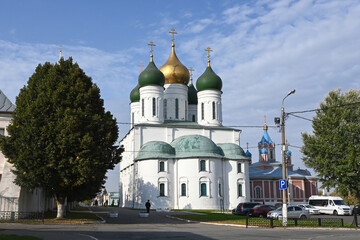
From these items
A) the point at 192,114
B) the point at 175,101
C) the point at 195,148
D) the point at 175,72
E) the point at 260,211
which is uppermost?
the point at 175,72

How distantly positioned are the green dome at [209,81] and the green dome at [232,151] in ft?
29.3

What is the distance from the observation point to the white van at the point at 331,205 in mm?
36719

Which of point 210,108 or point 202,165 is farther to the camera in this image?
point 210,108

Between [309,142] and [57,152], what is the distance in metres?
Result: 25.2

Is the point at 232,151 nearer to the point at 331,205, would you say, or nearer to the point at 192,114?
the point at 192,114

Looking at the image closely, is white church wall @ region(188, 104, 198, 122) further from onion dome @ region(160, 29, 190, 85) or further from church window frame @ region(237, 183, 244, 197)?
church window frame @ region(237, 183, 244, 197)

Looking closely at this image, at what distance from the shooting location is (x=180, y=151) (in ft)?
155

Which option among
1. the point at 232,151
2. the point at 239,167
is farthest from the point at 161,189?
the point at 232,151

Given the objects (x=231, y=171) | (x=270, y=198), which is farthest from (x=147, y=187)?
(x=270, y=198)

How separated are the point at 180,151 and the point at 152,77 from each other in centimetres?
1135

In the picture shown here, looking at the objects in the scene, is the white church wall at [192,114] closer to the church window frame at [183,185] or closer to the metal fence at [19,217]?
the church window frame at [183,185]

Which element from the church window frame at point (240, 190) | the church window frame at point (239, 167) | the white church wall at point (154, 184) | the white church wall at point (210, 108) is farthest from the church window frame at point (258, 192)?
the white church wall at point (154, 184)

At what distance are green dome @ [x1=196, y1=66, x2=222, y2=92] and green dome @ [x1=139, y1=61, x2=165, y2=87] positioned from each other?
218 inches

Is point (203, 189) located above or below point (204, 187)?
below
